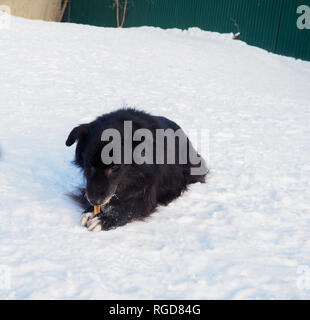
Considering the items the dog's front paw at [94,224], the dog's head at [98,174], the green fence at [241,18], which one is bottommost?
the dog's front paw at [94,224]

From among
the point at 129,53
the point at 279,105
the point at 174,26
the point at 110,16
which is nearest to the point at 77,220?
the point at 279,105

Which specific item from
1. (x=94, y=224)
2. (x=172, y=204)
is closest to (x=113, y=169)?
(x=94, y=224)

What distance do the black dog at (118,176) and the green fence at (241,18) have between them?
34.3 ft

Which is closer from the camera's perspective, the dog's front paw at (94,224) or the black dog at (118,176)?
the black dog at (118,176)

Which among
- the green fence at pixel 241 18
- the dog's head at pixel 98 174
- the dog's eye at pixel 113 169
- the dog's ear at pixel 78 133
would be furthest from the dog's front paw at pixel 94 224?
the green fence at pixel 241 18

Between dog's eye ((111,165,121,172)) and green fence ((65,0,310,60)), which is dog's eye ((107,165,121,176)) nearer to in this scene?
dog's eye ((111,165,121,172))

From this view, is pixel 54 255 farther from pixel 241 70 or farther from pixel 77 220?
pixel 241 70

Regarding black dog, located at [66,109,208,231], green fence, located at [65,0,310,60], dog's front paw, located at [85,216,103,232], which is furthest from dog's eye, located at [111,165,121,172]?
green fence, located at [65,0,310,60]

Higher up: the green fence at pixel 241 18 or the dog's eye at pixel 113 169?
the green fence at pixel 241 18

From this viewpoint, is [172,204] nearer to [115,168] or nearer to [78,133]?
[115,168]

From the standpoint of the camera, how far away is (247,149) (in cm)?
495

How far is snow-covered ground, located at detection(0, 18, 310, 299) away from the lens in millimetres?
2330

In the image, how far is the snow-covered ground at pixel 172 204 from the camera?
2.33 m

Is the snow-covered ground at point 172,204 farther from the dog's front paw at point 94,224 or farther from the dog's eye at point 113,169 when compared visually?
the dog's eye at point 113,169
